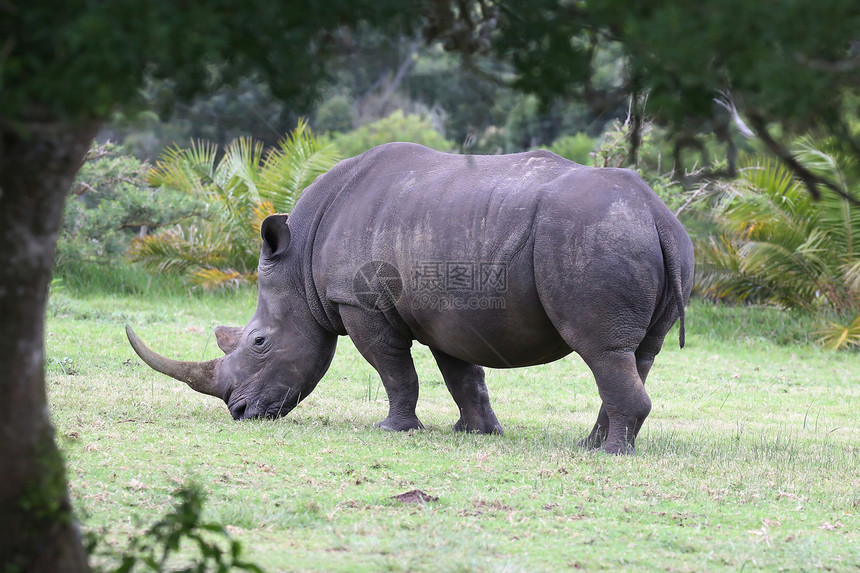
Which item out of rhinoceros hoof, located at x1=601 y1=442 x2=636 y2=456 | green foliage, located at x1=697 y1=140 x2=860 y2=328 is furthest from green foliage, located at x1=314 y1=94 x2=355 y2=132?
rhinoceros hoof, located at x1=601 y1=442 x2=636 y2=456

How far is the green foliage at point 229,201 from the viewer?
1414 cm

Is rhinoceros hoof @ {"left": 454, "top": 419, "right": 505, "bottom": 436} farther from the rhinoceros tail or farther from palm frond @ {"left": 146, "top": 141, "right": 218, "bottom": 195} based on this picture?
palm frond @ {"left": 146, "top": 141, "right": 218, "bottom": 195}

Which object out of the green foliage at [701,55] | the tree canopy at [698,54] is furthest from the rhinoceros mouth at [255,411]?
the green foliage at [701,55]

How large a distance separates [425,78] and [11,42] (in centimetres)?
2877

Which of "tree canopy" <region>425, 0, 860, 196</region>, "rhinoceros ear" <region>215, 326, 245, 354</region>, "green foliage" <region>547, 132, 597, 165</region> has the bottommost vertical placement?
"rhinoceros ear" <region>215, 326, 245, 354</region>

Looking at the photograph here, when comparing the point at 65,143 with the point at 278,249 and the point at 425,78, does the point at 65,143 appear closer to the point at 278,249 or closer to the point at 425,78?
the point at 278,249

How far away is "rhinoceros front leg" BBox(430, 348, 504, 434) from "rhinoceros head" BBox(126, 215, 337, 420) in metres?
0.85

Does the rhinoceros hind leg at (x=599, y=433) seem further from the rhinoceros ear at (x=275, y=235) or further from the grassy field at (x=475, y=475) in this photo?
the rhinoceros ear at (x=275, y=235)

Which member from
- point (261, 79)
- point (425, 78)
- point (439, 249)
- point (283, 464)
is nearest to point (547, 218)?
point (439, 249)

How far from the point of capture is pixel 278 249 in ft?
25.1

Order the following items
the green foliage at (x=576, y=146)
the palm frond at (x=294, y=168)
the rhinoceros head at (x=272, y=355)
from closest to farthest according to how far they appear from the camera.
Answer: the rhinoceros head at (x=272, y=355) → the palm frond at (x=294, y=168) → the green foliage at (x=576, y=146)

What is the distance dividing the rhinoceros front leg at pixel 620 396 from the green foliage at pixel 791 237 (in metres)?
6.97

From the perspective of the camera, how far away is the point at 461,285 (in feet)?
21.7

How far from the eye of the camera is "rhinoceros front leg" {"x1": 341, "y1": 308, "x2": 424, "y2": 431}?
7.26m
